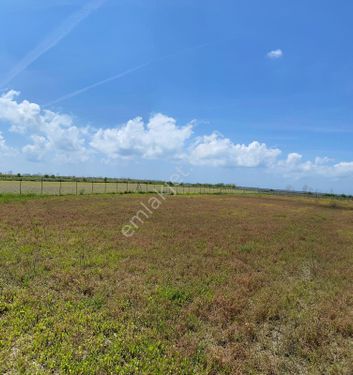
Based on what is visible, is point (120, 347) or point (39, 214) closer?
point (120, 347)

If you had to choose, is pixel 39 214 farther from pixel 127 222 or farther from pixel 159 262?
pixel 159 262

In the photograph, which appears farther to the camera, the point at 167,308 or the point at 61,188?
the point at 61,188

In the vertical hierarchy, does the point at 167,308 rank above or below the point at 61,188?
below

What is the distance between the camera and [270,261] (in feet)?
26.0

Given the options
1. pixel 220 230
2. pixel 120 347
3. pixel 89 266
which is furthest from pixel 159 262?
pixel 220 230

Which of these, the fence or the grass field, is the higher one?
the fence

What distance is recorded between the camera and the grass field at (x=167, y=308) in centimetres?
329

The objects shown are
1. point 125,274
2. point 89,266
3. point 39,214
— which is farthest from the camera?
point 39,214

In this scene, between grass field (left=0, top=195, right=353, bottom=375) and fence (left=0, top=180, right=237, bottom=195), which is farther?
fence (left=0, top=180, right=237, bottom=195)

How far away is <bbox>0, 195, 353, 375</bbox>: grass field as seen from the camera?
10.8 feet

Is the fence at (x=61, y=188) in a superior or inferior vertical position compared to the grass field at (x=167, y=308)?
superior

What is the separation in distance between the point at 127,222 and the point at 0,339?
9.29 m

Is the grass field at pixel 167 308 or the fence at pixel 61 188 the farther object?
the fence at pixel 61 188

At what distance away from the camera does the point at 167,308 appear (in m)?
4.58
